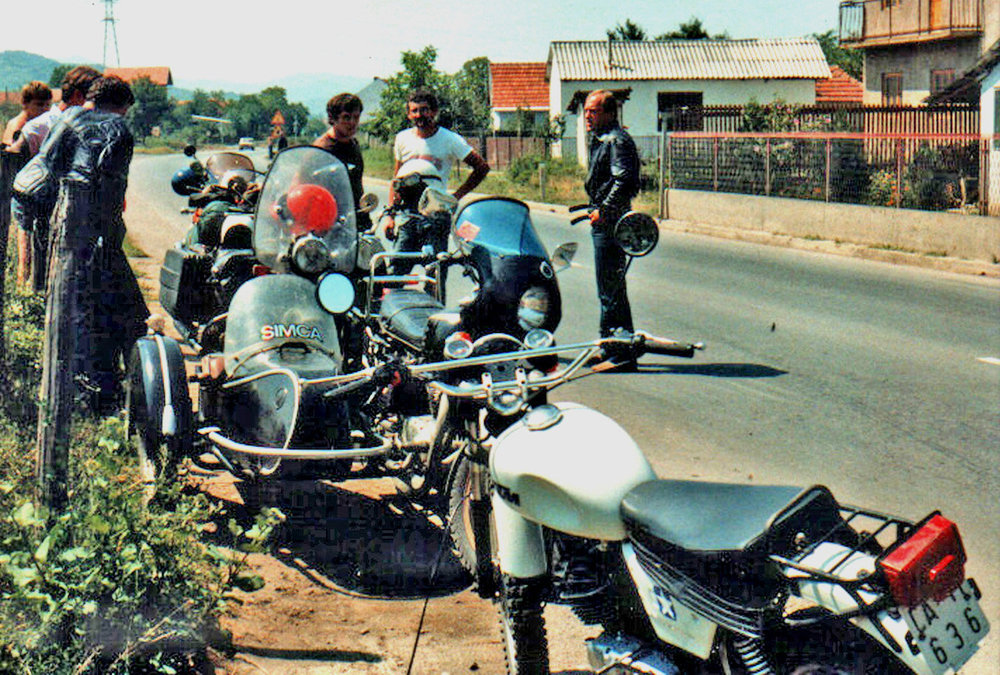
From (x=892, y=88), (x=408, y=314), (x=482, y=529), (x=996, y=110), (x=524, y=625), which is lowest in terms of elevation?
(x=524, y=625)

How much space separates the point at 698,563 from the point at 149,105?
101 m

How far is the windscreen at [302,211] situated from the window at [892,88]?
3331 centimetres

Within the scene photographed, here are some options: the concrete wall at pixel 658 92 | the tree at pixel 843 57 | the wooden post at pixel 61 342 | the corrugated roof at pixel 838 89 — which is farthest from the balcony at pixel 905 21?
the tree at pixel 843 57

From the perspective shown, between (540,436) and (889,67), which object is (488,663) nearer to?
(540,436)

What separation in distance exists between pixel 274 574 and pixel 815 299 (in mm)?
9282

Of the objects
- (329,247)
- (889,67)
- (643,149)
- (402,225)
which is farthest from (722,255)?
(643,149)

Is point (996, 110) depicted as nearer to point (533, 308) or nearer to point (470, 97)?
point (533, 308)

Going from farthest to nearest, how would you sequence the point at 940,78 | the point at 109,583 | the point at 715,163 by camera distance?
the point at 940,78, the point at 715,163, the point at 109,583

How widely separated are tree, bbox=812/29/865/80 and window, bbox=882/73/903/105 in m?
50.3

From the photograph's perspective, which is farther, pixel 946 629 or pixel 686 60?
pixel 686 60

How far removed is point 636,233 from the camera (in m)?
4.11

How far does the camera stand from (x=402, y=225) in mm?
8352

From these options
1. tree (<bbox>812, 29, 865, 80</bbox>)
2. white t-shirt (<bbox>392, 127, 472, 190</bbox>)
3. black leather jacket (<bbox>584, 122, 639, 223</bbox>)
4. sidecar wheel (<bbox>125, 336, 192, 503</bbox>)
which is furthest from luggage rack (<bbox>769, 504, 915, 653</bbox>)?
tree (<bbox>812, 29, 865, 80</bbox>)

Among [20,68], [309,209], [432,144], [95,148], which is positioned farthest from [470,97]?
[20,68]
